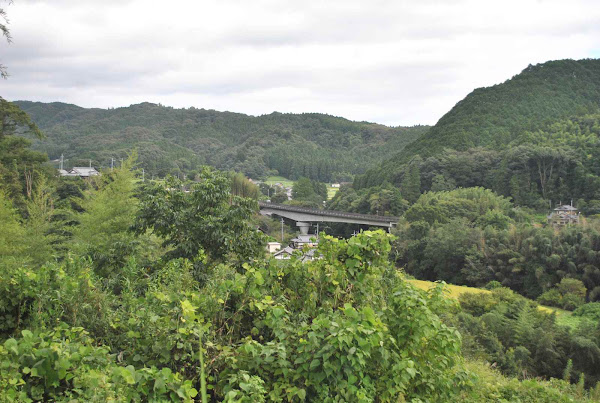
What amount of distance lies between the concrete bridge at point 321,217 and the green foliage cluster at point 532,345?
24.8m

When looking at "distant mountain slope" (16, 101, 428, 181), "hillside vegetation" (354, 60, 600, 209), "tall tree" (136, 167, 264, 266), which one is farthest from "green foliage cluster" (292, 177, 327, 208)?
"tall tree" (136, 167, 264, 266)

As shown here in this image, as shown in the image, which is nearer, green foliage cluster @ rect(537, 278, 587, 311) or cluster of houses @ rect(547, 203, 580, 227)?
green foliage cluster @ rect(537, 278, 587, 311)

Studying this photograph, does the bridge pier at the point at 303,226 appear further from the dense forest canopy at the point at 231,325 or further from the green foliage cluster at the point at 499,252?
the dense forest canopy at the point at 231,325

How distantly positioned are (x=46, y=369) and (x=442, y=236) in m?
33.3

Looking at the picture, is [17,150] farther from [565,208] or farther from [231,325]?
[565,208]

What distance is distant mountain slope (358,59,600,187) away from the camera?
67806mm

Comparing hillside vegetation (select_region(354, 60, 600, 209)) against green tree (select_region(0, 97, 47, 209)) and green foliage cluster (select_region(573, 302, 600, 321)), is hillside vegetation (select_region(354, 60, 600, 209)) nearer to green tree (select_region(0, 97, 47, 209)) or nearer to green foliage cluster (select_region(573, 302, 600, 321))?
green foliage cluster (select_region(573, 302, 600, 321))

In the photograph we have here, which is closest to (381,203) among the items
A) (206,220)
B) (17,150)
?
(17,150)

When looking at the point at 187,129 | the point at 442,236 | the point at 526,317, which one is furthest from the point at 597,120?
the point at 187,129

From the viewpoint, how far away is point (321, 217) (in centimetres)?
4775

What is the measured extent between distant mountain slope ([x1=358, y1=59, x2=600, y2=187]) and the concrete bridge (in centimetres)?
1568

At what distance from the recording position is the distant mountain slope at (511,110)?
67806 mm

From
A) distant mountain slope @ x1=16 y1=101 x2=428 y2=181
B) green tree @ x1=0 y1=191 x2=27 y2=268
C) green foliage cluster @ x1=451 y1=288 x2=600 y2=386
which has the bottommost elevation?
green foliage cluster @ x1=451 y1=288 x2=600 y2=386

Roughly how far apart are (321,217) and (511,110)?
50.5 m
